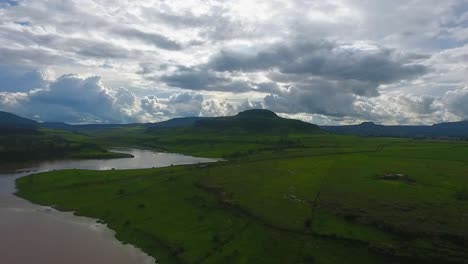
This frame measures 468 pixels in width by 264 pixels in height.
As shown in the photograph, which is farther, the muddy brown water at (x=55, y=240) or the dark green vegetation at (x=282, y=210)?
the muddy brown water at (x=55, y=240)

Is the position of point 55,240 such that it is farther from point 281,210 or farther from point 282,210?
point 282,210

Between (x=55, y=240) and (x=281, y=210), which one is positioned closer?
(x=55, y=240)

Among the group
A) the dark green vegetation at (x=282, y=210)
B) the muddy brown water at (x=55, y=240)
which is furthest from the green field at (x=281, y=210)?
the muddy brown water at (x=55, y=240)

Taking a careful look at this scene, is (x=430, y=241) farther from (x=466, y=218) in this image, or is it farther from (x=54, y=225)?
(x=54, y=225)

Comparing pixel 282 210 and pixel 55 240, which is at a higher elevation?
pixel 282 210

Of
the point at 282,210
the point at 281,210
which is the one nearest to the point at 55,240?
the point at 281,210

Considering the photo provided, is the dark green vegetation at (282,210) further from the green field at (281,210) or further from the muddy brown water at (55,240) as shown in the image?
the muddy brown water at (55,240)

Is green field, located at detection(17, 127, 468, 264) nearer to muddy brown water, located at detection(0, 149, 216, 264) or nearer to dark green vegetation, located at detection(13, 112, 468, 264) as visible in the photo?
dark green vegetation, located at detection(13, 112, 468, 264)
